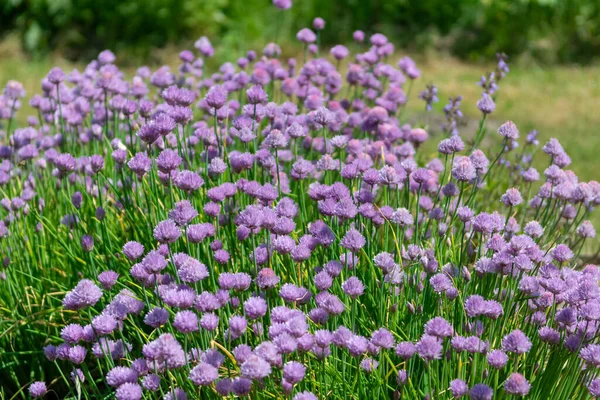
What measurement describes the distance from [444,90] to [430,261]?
5241mm

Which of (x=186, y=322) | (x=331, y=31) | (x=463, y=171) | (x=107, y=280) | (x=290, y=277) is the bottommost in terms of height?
(x=331, y=31)

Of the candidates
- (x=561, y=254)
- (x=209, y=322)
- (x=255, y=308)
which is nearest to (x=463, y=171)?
(x=561, y=254)

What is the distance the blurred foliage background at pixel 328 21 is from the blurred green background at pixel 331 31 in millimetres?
11

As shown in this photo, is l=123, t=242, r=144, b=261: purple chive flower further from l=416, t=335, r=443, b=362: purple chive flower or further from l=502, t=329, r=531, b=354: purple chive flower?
l=502, t=329, r=531, b=354: purple chive flower

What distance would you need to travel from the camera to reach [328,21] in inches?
341

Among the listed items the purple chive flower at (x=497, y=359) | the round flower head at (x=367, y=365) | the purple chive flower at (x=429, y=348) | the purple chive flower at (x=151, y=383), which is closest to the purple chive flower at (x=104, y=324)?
the purple chive flower at (x=151, y=383)

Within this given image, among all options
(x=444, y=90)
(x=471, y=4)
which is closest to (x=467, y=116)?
(x=444, y=90)

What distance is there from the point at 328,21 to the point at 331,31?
118mm

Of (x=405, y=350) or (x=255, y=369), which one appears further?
(x=405, y=350)

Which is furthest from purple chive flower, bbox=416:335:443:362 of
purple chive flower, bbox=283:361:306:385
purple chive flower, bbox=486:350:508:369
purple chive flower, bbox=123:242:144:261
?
purple chive flower, bbox=123:242:144:261

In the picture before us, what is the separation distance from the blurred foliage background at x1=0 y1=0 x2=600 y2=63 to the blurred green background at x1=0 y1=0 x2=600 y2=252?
0.4 inches

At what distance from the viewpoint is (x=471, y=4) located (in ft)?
28.1

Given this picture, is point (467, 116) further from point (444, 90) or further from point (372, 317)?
point (372, 317)

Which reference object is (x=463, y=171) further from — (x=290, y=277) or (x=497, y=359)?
(x=497, y=359)
